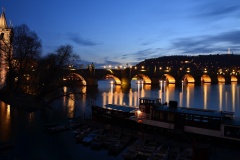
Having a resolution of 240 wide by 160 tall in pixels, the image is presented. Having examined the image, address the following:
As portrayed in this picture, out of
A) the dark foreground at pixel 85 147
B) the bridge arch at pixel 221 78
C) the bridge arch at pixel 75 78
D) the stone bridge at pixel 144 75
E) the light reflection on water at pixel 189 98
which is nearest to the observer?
the dark foreground at pixel 85 147

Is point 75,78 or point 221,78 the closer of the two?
point 75,78

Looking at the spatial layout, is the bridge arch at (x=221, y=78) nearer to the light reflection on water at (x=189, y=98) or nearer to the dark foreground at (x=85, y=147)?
the light reflection on water at (x=189, y=98)

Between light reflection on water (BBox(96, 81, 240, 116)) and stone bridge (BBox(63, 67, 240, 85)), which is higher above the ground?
stone bridge (BBox(63, 67, 240, 85))

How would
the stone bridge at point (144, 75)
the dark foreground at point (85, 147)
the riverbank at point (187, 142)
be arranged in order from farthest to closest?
the stone bridge at point (144, 75), the dark foreground at point (85, 147), the riverbank at point (187, 142)

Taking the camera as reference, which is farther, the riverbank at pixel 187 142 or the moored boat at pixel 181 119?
the moored boat at pixel 181 119

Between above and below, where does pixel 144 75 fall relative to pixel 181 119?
above

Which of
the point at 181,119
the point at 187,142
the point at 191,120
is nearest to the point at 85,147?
the point at 187,142

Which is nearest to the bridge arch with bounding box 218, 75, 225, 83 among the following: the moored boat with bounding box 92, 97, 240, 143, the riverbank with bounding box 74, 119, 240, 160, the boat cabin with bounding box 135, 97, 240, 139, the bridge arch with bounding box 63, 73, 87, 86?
the bridge arch with bounding box 63, 73, 87, 86

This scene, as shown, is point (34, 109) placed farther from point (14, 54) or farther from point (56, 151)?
point (56, 151)

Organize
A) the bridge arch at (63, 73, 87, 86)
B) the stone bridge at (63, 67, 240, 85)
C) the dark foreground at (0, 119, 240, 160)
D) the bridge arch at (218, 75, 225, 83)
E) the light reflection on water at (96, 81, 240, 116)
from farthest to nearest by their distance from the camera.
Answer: the bridge arch at (218, 75, 225, 83) → the stone bridge at (63, 67, 240, 85) → the bridge arch at (63, 73, 87, 86) → the light reflection on water at (96, 81, 240, 116) → the dark foreground at (0, 119, 240, 160)

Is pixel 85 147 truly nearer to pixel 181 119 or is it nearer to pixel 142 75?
pixel 181 119

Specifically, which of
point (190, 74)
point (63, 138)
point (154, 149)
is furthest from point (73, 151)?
point (190, 74)

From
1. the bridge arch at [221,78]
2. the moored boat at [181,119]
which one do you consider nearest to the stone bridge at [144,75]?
the bridge arch at [221,78]

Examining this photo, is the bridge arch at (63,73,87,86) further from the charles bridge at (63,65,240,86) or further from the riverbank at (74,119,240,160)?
the riverbank at (74,119,240,160)
